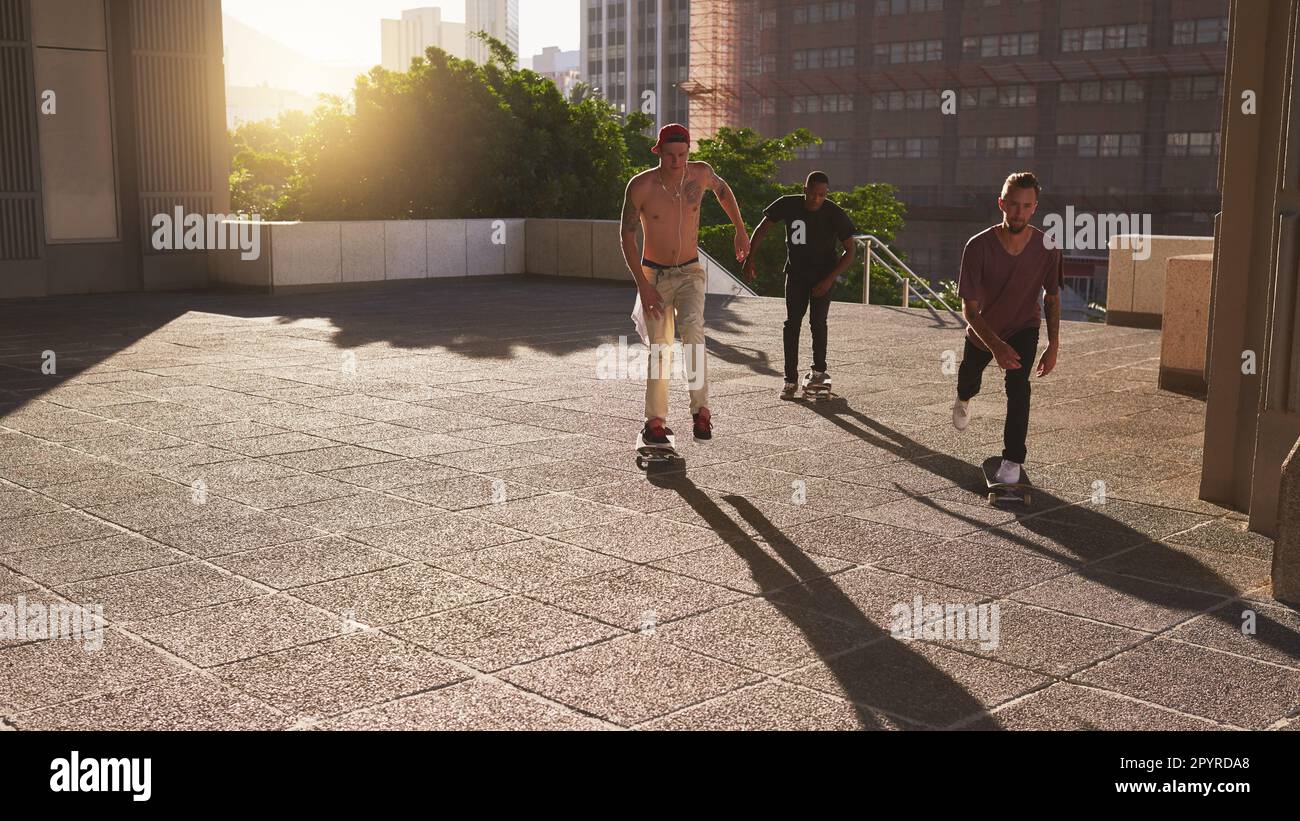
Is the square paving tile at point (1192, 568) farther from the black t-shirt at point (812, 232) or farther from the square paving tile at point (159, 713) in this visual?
the black t-shirt at point (812, 232)

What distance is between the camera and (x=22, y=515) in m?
6.50

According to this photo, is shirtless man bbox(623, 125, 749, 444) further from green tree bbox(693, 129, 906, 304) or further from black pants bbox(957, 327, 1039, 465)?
green tree bbox(693, 129, 906, 304)

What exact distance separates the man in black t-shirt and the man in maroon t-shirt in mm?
3180

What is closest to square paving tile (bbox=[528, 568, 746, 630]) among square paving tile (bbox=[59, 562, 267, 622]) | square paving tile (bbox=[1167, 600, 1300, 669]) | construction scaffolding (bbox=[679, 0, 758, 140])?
square paving tile (bbox=[59, 562, 267, 622])

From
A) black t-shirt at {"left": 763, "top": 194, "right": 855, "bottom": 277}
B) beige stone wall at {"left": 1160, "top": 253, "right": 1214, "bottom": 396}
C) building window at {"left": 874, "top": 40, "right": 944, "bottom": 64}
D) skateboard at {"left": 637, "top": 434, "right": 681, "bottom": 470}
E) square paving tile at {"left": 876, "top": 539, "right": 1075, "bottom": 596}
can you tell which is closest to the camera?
square paving tile at {"left": 876, "top": 539, "right": 1075, "bottom": 596}

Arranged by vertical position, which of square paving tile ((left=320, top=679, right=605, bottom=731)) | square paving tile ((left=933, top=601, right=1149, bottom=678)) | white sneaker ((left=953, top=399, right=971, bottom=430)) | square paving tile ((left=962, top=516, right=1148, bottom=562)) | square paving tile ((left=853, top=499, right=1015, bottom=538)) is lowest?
square paving tile ((left=320, top=679, right=605, bottom=731))

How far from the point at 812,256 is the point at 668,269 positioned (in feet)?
8.51

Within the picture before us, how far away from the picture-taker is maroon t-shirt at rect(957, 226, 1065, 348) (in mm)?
7039

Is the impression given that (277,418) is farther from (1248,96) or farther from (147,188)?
(147,188)

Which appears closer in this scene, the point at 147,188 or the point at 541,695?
the point at 541,695

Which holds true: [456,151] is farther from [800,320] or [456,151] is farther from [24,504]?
[24,504]

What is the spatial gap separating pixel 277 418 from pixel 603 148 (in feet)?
64.9

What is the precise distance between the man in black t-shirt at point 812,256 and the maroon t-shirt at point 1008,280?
318 cm
